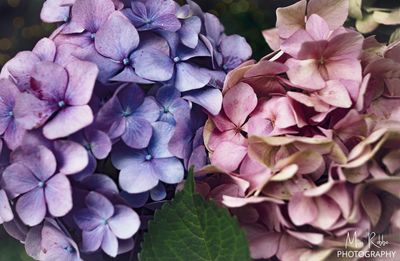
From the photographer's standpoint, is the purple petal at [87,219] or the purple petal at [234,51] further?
the purple petal at [234,51]

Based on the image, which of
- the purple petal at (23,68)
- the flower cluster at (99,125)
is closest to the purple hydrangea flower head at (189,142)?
the flower cluster at (99,125)

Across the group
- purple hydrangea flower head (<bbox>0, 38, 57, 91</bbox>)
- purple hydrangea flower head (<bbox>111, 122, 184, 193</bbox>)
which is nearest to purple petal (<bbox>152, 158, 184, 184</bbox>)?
purple hydrangea flower head (<bbox>111, 122, 184, 193</bbox>)

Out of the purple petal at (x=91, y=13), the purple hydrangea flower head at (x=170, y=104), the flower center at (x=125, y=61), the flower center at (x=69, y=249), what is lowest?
the flower center at (x=69, y=249)

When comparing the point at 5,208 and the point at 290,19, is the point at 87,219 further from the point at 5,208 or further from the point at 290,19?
the point at 290,19

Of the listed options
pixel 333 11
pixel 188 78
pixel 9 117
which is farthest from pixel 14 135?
pixel 333 11

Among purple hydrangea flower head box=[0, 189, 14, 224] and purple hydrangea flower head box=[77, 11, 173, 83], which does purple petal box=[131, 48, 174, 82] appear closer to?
purple hydrangea flower head box=[77, 11, 173, 83]

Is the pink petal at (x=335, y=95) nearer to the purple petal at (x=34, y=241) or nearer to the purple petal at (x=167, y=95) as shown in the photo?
the purple petal at (x=167, y=95)

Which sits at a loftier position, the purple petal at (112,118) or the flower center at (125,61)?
the flower center at (125,61)
